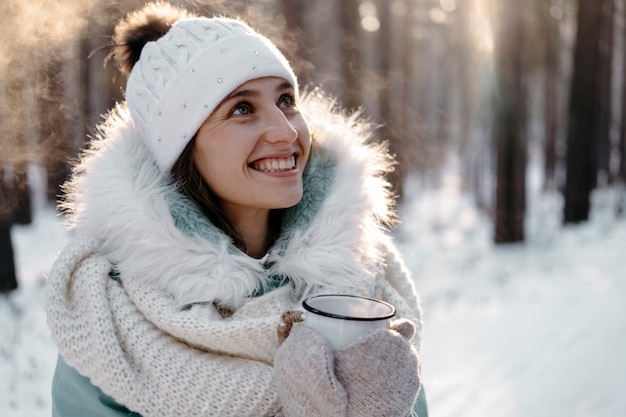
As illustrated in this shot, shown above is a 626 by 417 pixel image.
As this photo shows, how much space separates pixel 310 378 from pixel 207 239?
0.70 meters

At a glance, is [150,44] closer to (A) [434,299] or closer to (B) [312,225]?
(B) [312,225]

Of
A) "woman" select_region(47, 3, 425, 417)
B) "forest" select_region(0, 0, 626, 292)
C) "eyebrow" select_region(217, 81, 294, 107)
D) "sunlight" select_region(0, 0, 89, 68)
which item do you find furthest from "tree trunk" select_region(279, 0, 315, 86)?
"eyebrow" select_region(217, 81, 294, 107)

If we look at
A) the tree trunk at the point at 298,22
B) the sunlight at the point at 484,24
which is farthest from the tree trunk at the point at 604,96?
the tree trunk at the point at 298,22

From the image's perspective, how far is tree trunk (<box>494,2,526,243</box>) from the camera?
8992mm

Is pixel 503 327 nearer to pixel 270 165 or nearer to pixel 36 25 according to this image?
pixel 270 165

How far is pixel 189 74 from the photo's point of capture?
1.85 m

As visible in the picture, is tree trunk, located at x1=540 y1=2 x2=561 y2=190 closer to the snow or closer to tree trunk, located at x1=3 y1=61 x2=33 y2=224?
the snow

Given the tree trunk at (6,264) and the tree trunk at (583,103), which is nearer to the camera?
the tree trunk at (6,264)

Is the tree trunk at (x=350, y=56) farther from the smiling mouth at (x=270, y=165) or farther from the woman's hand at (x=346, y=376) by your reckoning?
the woman's hand at (x=346, y=376)

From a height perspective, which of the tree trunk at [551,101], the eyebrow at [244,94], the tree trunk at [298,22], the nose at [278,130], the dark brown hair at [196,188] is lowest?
the tree trunk at [551,101]

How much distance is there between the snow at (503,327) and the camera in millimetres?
4191

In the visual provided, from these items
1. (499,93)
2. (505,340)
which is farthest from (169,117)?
(499,93)

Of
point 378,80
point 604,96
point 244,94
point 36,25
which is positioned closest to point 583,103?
point 378,80

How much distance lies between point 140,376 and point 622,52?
20.5 m
